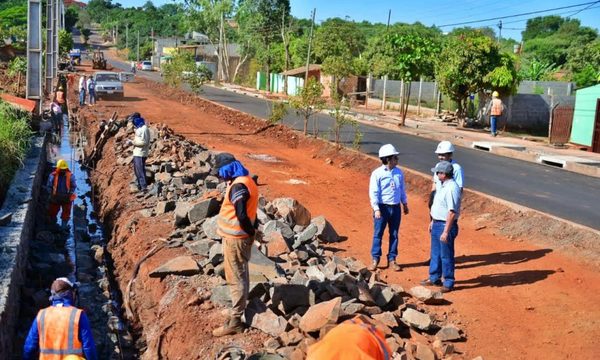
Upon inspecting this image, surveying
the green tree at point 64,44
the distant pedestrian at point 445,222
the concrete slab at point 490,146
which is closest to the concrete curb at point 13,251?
the distant pedestrian at point 445,222

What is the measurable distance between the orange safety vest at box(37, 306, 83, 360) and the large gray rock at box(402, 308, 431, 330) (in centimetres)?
319

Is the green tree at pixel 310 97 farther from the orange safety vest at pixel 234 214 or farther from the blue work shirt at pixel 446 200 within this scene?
the orange safety vest at pixel 234 214

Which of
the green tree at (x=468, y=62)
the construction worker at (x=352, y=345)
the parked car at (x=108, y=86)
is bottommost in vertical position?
the construction worker at (x=352, y=345)

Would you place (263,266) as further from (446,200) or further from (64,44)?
(64,44)

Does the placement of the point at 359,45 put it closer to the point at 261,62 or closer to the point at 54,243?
the point at 261,62

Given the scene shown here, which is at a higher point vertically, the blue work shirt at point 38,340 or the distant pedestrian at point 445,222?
the distant pedestrian at point 445,222

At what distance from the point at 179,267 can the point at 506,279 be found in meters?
4.28

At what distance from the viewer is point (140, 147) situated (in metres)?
12.9

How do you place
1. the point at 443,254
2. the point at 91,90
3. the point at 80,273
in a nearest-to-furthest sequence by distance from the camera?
the point at 443,254 < the point at 80,273 < the point at 91,90

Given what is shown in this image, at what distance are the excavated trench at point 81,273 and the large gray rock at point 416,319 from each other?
11.5 feet

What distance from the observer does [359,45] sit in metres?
61.5

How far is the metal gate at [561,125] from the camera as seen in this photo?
78.4 ft

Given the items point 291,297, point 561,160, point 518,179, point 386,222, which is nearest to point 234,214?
point 291,297

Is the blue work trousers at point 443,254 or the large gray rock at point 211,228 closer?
the blue work trousers at point 443,254
